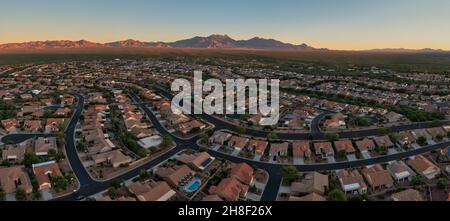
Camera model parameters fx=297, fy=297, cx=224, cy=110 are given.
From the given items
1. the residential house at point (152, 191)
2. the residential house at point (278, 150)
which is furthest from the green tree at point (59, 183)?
the residential house at point (278, 150)

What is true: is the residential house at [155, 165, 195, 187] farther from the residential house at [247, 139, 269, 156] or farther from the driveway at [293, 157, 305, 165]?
the driveway at [293, 157, 305, 165]

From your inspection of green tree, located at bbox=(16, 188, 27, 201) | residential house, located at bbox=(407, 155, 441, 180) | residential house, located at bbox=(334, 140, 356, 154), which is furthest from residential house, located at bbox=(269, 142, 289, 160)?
green tree, located at bbox=(16, 188, 27, 201)

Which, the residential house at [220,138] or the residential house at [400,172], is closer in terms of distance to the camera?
the residential house at [400,172]

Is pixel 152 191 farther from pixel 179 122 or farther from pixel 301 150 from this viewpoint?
pixel 179 122

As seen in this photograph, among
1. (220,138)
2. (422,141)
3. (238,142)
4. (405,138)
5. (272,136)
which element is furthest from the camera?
(272,136)

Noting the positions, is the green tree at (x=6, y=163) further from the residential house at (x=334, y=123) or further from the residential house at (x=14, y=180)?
the residential house at (x=334, y=123)

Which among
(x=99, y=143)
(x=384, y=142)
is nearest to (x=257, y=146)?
(x=384, y=142)
